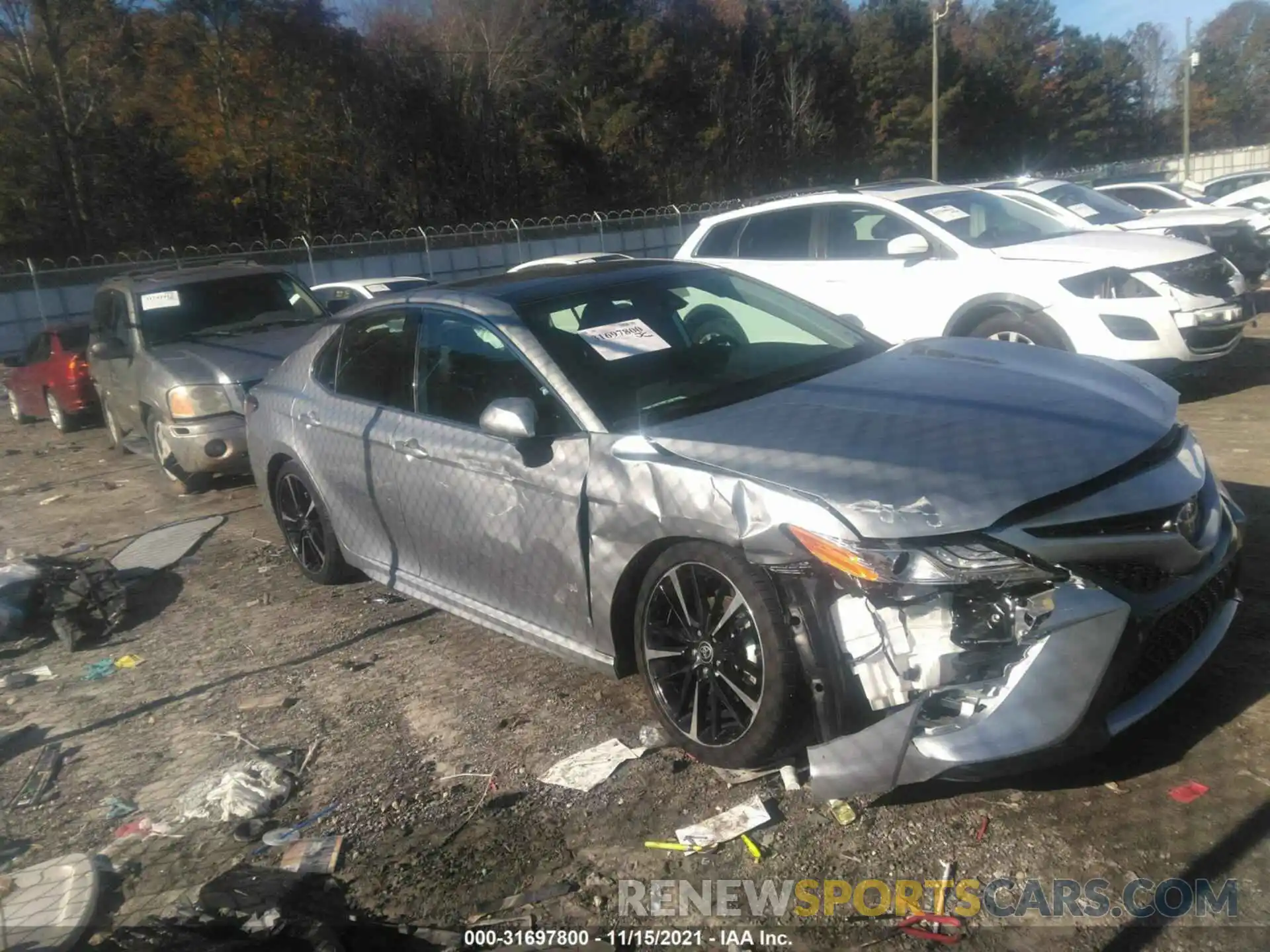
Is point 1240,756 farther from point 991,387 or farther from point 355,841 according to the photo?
point 355,841

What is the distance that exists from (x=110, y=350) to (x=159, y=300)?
0.59m

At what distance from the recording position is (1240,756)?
3197mm

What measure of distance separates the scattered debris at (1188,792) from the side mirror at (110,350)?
8.24m

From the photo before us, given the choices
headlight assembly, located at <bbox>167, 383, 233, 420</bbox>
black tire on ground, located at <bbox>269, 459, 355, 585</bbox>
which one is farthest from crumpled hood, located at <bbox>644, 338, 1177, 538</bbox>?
headlight assembly, located at <bbox>167, 383, 233, 420</bbox>

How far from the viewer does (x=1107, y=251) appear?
7738 millimetres

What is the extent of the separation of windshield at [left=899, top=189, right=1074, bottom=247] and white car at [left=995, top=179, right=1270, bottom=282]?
2.87 m

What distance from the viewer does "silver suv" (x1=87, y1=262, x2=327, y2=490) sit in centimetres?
785

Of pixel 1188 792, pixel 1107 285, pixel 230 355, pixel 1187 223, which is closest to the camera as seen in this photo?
pixel 1188 792

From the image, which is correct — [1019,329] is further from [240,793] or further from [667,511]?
[240,793]

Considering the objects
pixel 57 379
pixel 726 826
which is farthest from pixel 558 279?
pixel 57 379

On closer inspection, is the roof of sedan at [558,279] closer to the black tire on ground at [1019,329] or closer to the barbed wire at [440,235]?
the black tire on ground at [1019,329]

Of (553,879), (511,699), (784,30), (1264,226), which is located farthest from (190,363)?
(784,30)

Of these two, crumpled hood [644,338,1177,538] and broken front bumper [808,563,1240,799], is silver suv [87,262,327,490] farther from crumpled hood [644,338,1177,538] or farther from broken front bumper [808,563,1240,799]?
broken front bumper [808,563,1240,799]

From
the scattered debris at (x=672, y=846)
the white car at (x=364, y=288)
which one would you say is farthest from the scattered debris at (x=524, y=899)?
the white car at (x=364, y=288)
